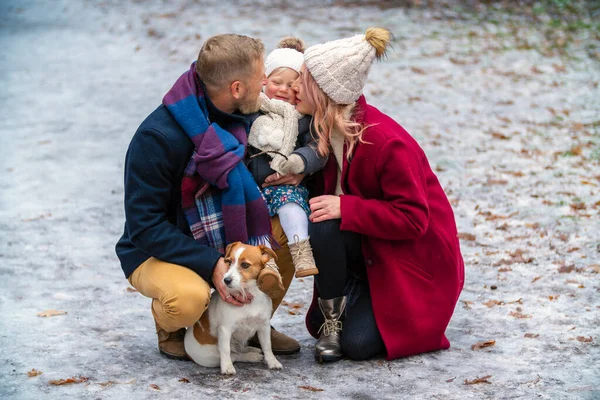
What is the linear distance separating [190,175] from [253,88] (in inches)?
19.8

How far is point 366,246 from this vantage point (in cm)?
381

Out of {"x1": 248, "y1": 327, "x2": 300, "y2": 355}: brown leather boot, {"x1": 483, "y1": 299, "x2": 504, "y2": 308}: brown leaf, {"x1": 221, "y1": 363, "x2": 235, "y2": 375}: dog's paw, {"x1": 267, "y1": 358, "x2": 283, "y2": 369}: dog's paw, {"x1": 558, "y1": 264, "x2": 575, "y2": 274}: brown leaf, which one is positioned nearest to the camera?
{"x1": 221, "y1": 363, "x2": 235, "y2": 375}: dog's paw

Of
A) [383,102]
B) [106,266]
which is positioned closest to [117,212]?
[106,266]

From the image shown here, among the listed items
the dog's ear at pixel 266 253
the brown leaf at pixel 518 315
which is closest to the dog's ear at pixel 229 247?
the dog's ear at pixel 266 253

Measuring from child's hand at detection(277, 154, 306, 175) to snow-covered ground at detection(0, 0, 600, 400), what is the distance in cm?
98

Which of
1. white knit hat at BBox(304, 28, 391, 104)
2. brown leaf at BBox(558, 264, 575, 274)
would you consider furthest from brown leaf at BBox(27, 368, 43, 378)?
brown leaf at BBox(558, 264, 575, 274)

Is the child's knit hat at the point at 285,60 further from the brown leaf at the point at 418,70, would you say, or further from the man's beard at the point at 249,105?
the brown leaf at the point at 418,70

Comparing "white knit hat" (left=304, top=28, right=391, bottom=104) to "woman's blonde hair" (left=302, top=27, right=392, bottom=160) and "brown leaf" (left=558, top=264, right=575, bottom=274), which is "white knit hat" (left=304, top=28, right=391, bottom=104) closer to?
"woman's blonde hair" (left=302, top=27, right=392, bottom=160)

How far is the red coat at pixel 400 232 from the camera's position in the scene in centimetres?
363

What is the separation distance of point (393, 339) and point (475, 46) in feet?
33.7

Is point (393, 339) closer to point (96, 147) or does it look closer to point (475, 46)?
point (96, 147)

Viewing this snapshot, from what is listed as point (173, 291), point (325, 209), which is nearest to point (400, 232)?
point (325, 209)

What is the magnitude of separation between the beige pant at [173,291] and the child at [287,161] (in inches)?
19.0

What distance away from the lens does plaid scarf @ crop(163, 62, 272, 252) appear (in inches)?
136
